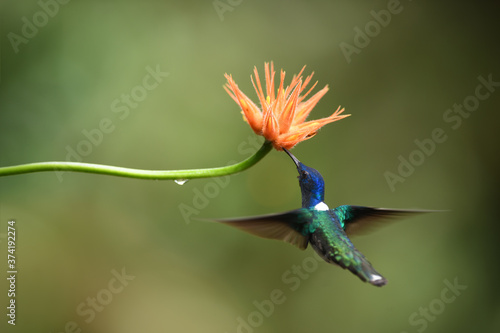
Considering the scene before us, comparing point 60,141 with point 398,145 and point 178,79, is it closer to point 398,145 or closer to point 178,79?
point 178,79

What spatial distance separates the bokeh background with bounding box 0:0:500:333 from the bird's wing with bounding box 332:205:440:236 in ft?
6.82

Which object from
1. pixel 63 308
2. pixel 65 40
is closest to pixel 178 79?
pixel 65 40

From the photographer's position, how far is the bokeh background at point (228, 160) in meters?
3.62

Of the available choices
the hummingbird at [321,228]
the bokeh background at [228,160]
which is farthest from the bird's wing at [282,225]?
the bokeh background at [228,160]

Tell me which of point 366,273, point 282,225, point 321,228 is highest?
point 282,225

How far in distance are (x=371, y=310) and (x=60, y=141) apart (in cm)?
278

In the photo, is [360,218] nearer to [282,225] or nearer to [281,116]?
[282,225]

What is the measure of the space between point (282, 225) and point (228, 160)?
2.57m

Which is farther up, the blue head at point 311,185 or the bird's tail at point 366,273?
the blue head at point 311,185

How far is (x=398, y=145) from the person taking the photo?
4.59 m

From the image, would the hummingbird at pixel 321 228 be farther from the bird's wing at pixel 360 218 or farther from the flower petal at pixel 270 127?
the flower petal at pixel 270 127

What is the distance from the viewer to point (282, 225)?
5.52 ft

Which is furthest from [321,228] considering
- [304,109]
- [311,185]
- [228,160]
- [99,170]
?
[228,160]

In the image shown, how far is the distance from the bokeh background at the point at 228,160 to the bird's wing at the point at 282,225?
2.23 m
